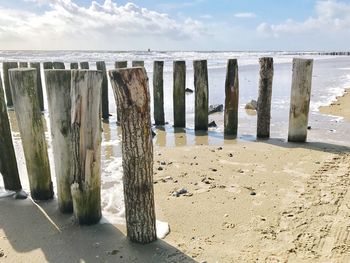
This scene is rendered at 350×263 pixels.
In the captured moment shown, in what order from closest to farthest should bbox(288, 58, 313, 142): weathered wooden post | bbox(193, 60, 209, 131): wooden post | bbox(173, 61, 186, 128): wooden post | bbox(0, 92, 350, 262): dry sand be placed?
1. bbox(0, 92, 350, 262): dry sand
2. bbox(288, 58, 313, 142): weathered wooden post
3. bbox(193, 60, 209, 131): wooden post
4. bbox(173, 61, 186, 128): wooden post

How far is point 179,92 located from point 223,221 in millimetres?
5112

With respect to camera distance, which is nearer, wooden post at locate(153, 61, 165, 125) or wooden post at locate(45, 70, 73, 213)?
wooden post at locate(45, 70, 73, 213)

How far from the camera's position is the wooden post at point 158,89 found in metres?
9.15

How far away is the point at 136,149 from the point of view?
136 inches

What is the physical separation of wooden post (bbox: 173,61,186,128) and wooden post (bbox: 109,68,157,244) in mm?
5374

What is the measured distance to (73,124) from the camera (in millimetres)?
3754

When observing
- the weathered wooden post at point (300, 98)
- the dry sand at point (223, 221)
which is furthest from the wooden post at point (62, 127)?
the weathered wooden post at point (300, 98)

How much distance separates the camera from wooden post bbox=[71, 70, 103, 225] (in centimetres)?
365

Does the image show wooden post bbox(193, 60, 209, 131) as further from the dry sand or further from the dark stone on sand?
the dark stone on sand

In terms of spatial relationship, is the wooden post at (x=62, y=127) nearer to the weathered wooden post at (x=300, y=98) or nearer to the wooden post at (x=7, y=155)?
the wooden post at (x=7, y=155)

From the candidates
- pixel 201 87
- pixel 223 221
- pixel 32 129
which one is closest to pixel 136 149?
pixel 223 221

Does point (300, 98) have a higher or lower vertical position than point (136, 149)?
lower

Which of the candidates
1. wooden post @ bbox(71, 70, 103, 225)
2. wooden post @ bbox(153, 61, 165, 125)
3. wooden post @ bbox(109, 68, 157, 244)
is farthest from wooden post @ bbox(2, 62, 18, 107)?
wooden post @ bbox(109, 68, 157, 244)

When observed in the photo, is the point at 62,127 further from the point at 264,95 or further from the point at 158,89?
the point at 158,89
